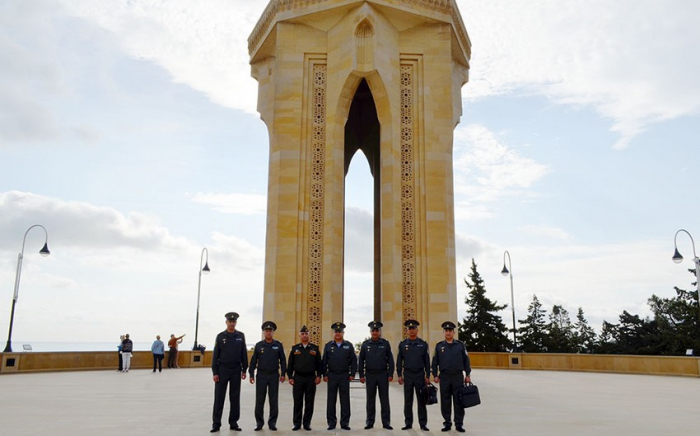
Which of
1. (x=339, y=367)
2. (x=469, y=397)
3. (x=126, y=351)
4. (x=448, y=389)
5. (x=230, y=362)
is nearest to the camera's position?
(x=469, y=397)

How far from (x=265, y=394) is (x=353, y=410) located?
2311 millimetres

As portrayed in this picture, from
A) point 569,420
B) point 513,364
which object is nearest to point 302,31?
point 569,420

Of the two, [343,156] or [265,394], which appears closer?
[265,394]

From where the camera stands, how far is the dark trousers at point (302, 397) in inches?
308

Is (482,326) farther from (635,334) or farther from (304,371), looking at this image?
(304,371)

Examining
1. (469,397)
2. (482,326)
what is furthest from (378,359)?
(482,326)

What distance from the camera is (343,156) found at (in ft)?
55.2

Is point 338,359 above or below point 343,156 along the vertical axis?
below

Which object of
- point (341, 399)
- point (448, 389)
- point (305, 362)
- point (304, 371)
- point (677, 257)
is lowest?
point (341, 399)

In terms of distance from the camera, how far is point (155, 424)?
25.6 feet

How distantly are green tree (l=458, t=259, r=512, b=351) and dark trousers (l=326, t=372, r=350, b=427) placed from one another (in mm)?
37700

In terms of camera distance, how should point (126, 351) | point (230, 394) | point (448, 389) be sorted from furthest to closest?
point (126, 351) → point (448, 389) → point (230, 394)

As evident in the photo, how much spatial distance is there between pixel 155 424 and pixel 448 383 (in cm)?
425

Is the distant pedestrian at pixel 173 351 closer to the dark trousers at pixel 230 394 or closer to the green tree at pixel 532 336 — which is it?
the dark trousers at pixel 230 394
